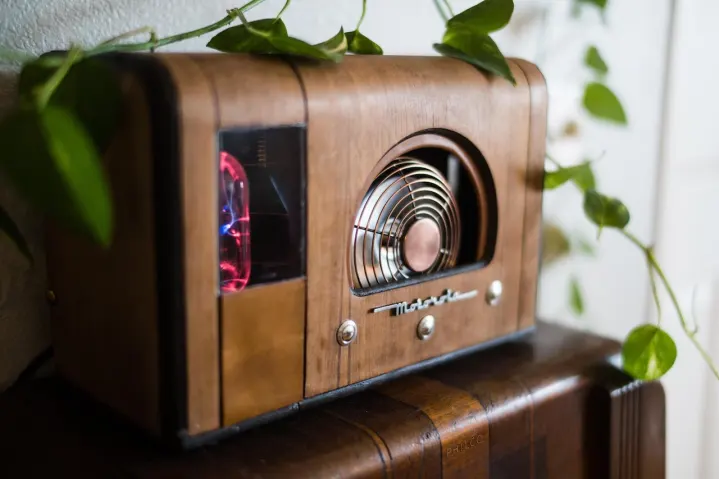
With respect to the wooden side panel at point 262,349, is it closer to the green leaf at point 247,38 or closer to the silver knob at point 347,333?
the silver knob at point 347,333

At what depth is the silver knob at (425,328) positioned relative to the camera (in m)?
0.95

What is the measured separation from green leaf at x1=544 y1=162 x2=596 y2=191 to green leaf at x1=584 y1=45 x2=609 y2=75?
0.33 meters

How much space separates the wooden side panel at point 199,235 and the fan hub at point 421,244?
0.27 m

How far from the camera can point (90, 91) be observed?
0.72 m

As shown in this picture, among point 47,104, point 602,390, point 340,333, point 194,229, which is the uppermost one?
point 47,104

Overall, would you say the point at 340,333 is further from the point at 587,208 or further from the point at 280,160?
the point at 587,208

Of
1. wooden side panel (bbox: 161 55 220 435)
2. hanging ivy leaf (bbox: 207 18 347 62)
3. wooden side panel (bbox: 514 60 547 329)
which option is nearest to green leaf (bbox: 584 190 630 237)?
wooden side panel (bbox: 514 60 547 329)

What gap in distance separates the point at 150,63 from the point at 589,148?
109 centimetres

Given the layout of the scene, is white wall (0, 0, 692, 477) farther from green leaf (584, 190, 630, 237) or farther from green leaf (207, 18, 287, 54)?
green leaf (584, 190, 630, 237)

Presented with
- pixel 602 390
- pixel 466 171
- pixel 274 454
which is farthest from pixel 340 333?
pixel 602 390

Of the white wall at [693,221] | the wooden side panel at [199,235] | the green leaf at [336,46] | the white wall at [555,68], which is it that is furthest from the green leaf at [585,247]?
the wooden side panel at [199,235]

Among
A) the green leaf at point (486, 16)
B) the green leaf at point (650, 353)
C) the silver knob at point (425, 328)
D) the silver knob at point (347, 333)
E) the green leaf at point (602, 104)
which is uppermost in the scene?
the green leaf at point (486, 16)

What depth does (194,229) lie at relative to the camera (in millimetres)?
717

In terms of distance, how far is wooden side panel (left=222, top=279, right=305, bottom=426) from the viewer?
77 centimetres
